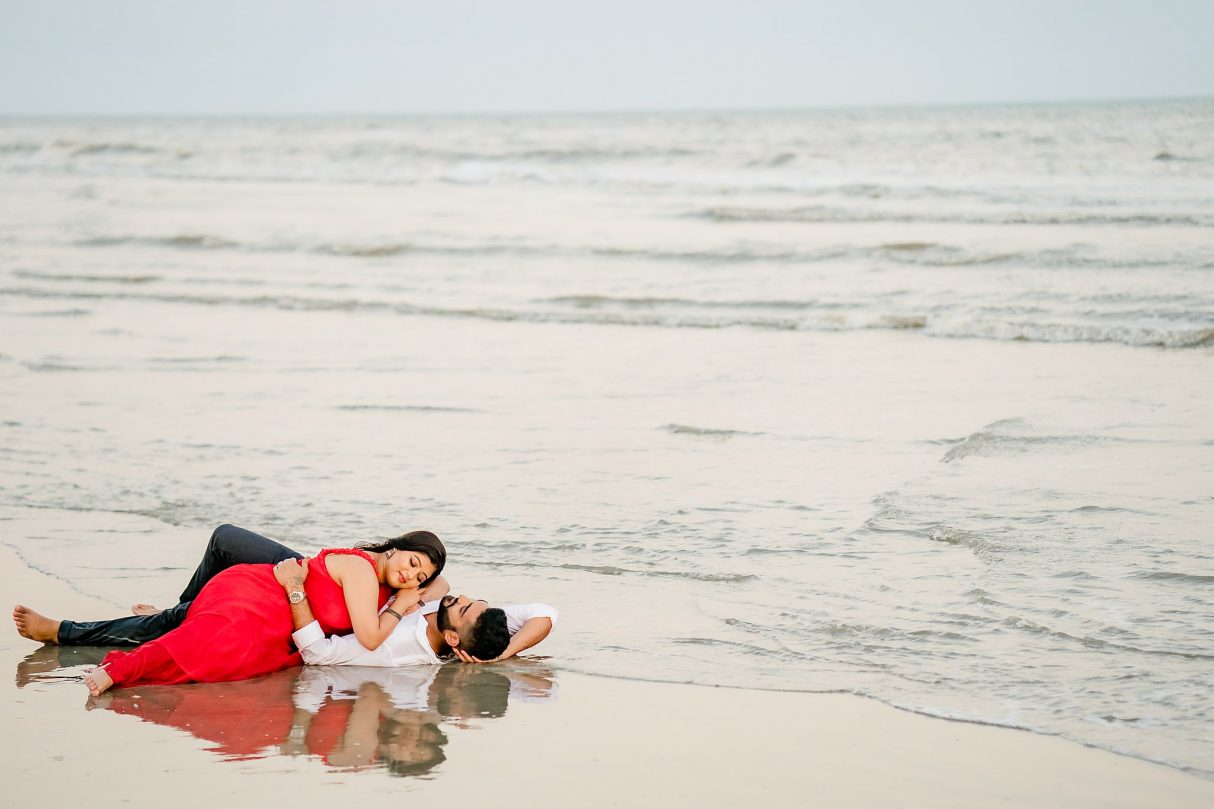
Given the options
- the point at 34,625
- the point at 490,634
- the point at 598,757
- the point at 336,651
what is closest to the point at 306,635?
the point at 336,651

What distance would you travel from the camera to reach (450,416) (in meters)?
9.07

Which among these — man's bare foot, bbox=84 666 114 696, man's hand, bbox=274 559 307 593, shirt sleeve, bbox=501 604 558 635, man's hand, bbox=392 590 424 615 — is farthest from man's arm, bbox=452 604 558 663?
man's bare foot, bbox=84 666 114 696

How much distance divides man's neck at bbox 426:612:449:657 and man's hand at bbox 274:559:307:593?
0.51m

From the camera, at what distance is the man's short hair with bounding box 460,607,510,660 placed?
16.1 ft

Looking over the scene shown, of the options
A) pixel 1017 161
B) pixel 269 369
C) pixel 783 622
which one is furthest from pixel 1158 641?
pixel 1017 161

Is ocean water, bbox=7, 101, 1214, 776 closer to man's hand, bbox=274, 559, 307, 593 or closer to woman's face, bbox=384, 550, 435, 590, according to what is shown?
woman's face, bbox=384, 550, 435, 590

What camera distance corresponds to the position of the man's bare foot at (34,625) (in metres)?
4.98

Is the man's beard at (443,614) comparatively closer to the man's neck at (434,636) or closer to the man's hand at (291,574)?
the man's neck at (434,636)

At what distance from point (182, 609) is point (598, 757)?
77.5 inches

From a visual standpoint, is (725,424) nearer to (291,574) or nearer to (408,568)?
(408,568)

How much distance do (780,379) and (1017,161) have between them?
23.4 m

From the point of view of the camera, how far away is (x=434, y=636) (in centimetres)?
508

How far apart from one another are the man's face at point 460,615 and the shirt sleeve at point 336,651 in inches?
9.8

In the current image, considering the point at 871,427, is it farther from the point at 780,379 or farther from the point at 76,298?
the point at 76,298
